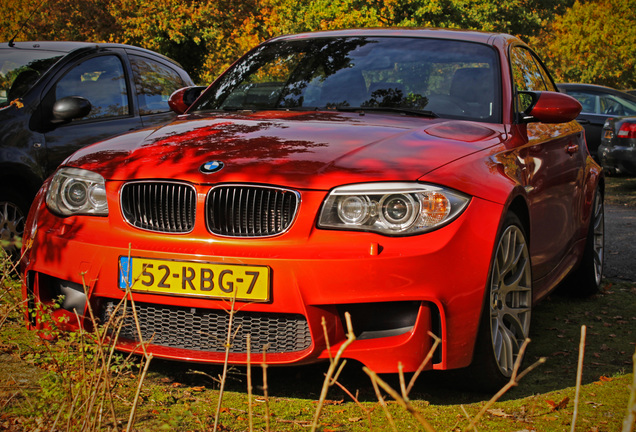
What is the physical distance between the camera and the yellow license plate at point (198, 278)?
10.7 feet

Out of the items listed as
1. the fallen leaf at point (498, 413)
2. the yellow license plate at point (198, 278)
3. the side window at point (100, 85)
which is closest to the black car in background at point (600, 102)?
the side window at point (100, 85)

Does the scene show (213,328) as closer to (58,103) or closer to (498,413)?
(498,413)

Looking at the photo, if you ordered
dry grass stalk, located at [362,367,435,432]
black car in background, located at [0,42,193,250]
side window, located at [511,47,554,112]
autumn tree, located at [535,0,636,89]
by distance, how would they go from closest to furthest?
dry grass stalk, located at [362,367,435,432] < side window, located at [511,47,554,112] < black car in background, located at [0,42,193,250] < autumn tree, located at [535,0,636,89]

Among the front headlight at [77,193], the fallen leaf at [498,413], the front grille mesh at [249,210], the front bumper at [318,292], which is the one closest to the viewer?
the front bumper at [318,292]

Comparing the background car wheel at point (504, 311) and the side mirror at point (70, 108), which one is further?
the side mirror at point (70, 108)

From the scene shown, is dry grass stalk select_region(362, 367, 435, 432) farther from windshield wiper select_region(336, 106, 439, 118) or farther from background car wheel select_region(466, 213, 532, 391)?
windshield wiper select_region(336, 106, 439, 118)

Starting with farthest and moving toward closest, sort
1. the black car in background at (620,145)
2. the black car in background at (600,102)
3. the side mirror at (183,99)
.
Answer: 1. the black car in background at (600,102)
2. the black car in background at (620,145)
3. the side mirror at (183,99)

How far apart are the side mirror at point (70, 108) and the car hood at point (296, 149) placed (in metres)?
1.87

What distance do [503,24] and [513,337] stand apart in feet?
125

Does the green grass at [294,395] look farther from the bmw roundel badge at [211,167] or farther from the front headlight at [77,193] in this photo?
the bmw roundel badge at [211,167]

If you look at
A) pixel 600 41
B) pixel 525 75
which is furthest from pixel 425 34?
pixel 600 41

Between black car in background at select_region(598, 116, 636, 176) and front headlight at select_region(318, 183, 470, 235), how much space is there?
11563 millimetres

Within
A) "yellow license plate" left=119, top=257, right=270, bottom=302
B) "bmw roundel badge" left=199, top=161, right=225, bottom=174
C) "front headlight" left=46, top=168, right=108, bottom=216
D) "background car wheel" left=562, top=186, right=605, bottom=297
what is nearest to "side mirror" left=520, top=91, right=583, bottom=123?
"background car wheel" left=562, top=186, right=605, bottom=297

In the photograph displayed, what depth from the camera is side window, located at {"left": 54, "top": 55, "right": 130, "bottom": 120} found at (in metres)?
6.42
